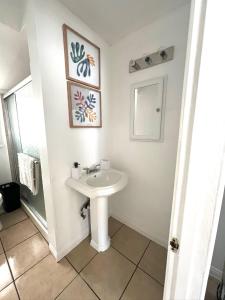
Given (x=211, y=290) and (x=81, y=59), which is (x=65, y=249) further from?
(x=81, y=59)

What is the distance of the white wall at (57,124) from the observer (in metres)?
1.01

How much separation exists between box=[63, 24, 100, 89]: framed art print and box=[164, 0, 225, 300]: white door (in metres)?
1.09

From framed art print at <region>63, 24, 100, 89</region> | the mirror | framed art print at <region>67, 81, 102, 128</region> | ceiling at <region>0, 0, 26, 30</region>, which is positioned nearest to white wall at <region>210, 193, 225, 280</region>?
the mirror

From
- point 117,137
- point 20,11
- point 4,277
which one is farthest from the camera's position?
point 117,137

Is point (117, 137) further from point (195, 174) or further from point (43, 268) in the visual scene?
point (43, 268)

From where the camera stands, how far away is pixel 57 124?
3.86 ft

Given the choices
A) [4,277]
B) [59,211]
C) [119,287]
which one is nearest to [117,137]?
[59,211]

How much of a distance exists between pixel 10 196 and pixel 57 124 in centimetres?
168

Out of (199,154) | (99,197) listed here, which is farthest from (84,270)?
(199,154)

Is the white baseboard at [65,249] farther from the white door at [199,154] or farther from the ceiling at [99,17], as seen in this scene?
the ceiling at [99,17]

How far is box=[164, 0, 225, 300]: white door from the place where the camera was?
1.21ft

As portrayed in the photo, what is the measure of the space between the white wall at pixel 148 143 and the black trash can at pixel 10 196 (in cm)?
158

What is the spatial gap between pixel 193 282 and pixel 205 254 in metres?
0.15

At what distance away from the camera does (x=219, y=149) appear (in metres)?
0.41
